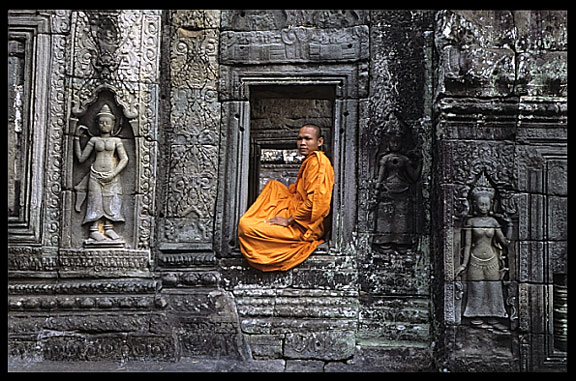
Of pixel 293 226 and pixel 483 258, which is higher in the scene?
pixel 293 226

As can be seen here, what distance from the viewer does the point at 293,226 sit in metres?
5.76

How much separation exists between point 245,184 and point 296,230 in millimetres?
643

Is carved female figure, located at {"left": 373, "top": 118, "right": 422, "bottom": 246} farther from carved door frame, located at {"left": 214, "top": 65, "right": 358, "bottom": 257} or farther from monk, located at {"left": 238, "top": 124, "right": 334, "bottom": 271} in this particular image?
monk, located at {"left": 238, "top": 124, "right": 334, "bottom": 271}

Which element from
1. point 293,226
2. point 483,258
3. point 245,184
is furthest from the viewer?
point 245,184

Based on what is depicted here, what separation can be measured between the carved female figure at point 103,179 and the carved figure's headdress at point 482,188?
2.92 meters

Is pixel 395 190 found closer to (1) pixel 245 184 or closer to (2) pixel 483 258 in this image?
(2) pixel 483 258

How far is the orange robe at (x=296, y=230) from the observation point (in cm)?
564

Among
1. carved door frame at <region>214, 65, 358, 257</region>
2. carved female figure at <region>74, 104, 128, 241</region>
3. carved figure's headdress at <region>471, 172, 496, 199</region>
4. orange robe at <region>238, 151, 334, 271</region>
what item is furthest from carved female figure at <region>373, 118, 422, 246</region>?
carved female figure at <region>74, 104, 128, 241</region>

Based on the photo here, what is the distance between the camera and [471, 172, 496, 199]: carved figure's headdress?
16.7 ft

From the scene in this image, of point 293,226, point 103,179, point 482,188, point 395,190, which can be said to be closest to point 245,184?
point 293,226

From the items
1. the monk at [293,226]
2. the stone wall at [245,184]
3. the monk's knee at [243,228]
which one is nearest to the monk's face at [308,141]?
the monk at [293,226]

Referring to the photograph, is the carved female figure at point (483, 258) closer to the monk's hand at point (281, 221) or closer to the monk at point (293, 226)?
the monk at point (293, 226)

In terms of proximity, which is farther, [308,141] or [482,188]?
[308,141]
